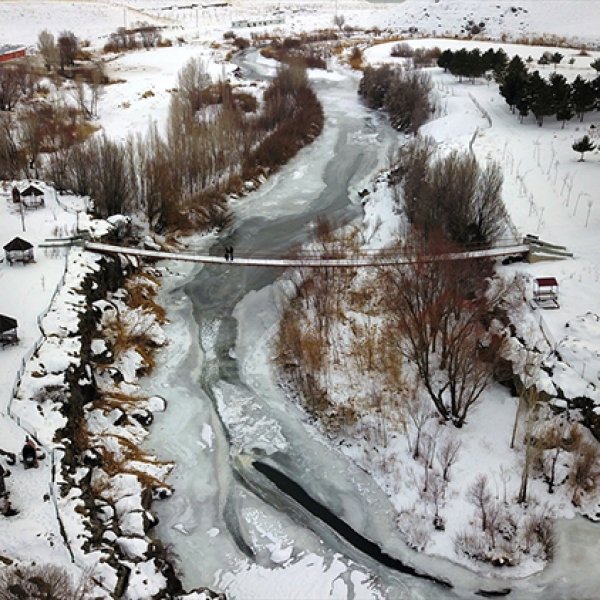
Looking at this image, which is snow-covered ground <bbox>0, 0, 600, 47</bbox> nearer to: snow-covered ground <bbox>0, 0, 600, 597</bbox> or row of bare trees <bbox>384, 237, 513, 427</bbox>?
snow-covered ground <bbox>0, 0, 600, 597</bbox>

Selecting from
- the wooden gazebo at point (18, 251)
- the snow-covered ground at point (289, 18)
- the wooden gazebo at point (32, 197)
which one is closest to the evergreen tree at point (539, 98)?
the wooden gazebo at point (32, 197)

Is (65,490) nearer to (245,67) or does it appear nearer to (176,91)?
(176,91)

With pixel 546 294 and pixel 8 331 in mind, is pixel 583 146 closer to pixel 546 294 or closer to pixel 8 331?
pixel 546 294

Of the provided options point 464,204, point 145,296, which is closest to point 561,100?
point 464,204

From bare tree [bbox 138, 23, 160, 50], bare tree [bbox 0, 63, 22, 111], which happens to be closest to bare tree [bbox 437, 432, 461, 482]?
bare tree [bbox 0, 63, 22, 111]

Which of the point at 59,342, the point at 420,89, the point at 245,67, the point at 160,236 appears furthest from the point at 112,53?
the point at 59,342

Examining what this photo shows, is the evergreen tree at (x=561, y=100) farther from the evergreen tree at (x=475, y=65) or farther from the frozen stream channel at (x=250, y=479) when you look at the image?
the frozen stream channel at (x=250, y=479)
